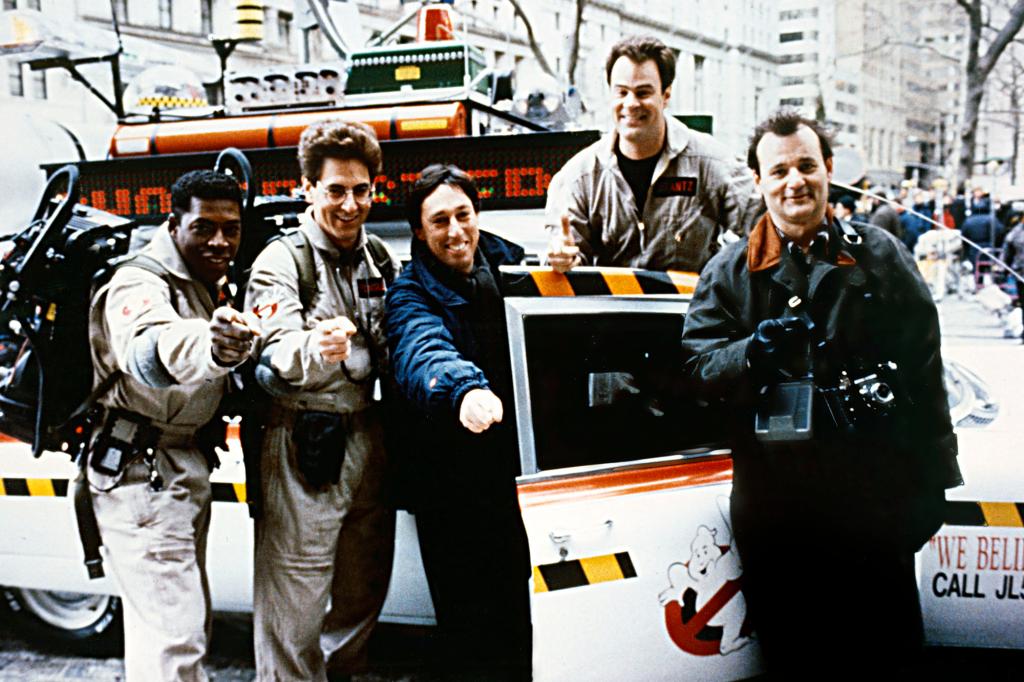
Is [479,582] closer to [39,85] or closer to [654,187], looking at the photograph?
[654,187]

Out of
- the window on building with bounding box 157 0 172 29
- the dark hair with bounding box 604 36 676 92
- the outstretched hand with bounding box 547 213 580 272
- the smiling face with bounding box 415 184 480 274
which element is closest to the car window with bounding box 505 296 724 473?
the outstretched hand with bounding box 547 213 580 272

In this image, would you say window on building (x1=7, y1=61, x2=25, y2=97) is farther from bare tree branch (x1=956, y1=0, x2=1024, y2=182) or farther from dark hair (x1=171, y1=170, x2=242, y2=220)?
bare tree branch (x1=956, y1=0, x2=1024, y2=182)

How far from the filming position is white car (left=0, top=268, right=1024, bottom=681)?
2209 mm

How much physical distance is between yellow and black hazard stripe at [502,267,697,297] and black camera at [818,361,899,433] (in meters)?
0.50

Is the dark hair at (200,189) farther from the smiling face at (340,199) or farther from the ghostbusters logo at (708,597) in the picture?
the ghostbusters logo at (708,597)

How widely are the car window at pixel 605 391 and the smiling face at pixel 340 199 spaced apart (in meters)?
0.46

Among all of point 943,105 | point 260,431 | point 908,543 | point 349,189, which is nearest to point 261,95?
point 349,189

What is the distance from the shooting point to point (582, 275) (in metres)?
2.44

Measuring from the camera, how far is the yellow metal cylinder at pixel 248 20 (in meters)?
3.37

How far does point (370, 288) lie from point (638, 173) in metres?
0.82

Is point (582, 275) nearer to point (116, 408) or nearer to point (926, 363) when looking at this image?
point (926, 363)

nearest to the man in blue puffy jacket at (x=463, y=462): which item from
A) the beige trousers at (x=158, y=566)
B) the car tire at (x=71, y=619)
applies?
the beige trousers at (x=158, y=566)

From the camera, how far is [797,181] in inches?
86.0

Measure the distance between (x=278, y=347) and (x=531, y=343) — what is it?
572 millimetres
